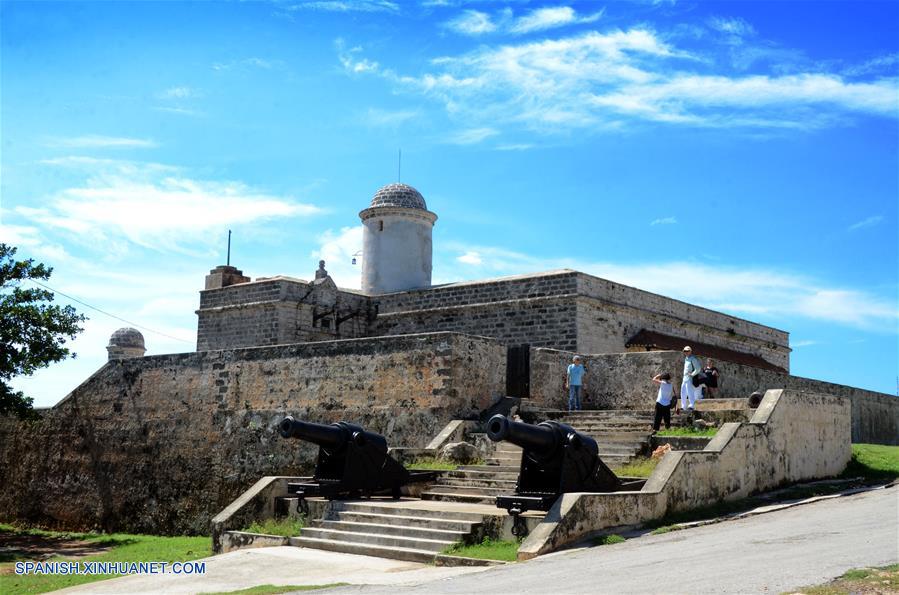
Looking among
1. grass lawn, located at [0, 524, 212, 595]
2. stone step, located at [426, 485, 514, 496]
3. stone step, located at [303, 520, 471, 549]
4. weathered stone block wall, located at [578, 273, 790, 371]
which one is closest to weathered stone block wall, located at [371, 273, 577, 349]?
weathered stone block wall, located at [578, 273, 790, 371]

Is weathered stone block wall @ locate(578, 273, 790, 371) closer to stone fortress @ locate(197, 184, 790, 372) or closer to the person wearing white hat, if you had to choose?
stone fortress @ locate(197, 184, 790, 372)

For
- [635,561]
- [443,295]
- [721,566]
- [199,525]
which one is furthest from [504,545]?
[443,295]

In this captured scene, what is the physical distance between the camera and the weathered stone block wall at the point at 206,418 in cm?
1581

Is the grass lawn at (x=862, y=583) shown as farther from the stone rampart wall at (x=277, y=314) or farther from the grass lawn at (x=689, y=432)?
the stone rampart wall at (x=277, y=314)

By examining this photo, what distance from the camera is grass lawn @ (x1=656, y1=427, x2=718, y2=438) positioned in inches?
512

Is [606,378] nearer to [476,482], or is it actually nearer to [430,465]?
[430,465]

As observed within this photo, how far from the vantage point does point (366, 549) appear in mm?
10398

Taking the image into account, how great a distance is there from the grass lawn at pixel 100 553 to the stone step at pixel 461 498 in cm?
311

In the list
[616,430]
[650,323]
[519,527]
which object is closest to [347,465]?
[519,527]

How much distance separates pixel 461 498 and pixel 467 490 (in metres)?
0.24

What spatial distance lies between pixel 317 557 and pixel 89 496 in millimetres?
12431

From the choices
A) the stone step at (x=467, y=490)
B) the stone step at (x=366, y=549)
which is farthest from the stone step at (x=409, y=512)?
the stone step at (x=467, y=490)

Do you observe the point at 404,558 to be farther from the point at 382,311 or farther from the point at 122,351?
the point at 122,351

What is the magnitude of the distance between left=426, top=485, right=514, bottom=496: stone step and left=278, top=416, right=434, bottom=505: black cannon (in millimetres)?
371
